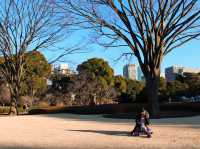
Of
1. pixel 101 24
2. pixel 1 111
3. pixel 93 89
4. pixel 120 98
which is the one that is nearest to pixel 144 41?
pixel 101 24

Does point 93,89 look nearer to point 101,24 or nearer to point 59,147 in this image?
point 101,24

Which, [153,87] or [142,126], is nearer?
[142,126]

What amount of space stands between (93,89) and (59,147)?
3576 cm

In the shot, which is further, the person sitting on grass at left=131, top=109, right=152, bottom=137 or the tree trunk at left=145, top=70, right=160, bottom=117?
the tree trunk at left=145, top=70, right=160, bottom=117

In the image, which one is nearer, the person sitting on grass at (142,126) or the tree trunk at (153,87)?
the person sitting on grass at (142,126)

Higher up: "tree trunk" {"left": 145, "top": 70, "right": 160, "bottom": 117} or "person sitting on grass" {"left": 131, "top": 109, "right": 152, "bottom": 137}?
"tree trunk" {"left": 145, "top": 70, "right": 160, "bottom": 117}

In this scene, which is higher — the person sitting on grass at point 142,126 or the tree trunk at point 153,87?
the tree trunk at point 153,87

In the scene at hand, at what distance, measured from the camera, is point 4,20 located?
30.4 m

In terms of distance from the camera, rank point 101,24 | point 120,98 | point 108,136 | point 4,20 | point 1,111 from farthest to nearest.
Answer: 1. point 120,98
2. point 1,111
3. point 4,20
4. point 101,24
5. point 108,136

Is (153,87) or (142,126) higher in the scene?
(153,87)

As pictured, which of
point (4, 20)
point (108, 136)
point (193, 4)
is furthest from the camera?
point (4, 20)

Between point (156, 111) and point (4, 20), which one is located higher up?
point (4, 20)

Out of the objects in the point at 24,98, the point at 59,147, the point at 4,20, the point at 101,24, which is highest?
the point at 4,20

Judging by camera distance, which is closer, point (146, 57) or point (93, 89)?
point (146, 57)
